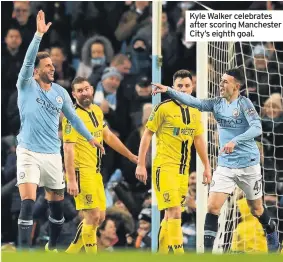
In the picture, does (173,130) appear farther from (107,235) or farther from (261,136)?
(107,235)

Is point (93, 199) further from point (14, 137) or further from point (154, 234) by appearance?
point (14, 137)

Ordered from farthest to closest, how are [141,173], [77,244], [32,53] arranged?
[77,244] → [141,173] → [32,53]

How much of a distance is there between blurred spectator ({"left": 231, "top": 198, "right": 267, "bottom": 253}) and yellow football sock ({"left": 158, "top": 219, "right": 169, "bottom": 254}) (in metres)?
0.94

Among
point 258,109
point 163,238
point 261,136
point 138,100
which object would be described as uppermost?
point 138,100

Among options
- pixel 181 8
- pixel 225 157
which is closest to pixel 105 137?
pixel 225 157

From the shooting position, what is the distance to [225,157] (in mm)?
10016

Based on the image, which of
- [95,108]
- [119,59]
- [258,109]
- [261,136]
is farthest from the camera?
[119,59]

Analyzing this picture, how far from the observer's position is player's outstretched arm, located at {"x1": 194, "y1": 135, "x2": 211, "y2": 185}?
1013 cm

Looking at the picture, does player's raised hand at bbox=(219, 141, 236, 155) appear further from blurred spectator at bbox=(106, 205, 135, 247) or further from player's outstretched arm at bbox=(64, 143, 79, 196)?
blurred spectator at bbox=(106, 205, 135, 247)

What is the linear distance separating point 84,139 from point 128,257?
1.25 meters

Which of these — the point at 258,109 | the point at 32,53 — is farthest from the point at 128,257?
the point at 258,109

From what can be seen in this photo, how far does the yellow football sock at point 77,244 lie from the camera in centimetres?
1014

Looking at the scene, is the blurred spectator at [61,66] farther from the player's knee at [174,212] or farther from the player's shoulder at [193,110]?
the player's knee at [174,212]

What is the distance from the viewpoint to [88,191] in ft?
33.3
